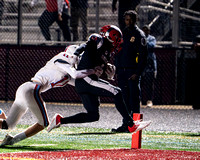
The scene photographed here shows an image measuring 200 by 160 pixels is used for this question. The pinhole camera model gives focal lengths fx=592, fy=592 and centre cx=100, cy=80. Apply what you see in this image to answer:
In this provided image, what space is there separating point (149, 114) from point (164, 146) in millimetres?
5538

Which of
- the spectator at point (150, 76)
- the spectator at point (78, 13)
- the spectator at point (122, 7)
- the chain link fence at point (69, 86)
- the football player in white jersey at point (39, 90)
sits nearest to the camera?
the football player in white jersey at point (39, 90)

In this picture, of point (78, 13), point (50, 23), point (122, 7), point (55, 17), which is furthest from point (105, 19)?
point (50, 23)

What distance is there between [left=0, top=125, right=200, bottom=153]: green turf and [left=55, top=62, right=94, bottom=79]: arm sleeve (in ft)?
3.04

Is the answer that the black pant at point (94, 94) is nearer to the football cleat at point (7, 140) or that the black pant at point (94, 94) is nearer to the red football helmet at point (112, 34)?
the red football helmet at point (112, 34)

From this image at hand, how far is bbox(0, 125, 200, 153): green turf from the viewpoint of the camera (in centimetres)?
763

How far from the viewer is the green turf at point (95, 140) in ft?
25.0

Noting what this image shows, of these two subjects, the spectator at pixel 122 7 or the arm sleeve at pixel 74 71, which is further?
the spectator at pixel 122 7

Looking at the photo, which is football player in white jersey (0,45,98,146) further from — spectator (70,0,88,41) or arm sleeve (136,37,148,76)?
spectator (70,0,88,41)

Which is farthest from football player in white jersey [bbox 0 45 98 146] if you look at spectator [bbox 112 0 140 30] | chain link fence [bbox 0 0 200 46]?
chain link fence [bbox 0 0 200 46]

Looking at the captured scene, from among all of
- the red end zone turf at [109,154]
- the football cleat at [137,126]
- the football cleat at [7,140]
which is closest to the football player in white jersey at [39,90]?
the football cleat at [7,140]

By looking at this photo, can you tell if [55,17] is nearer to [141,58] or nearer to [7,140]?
[141,58]

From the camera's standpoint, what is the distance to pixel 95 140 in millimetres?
8570

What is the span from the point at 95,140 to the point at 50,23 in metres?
8.43

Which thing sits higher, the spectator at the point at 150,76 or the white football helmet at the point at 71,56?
the white football helmet at the point at 71,56
